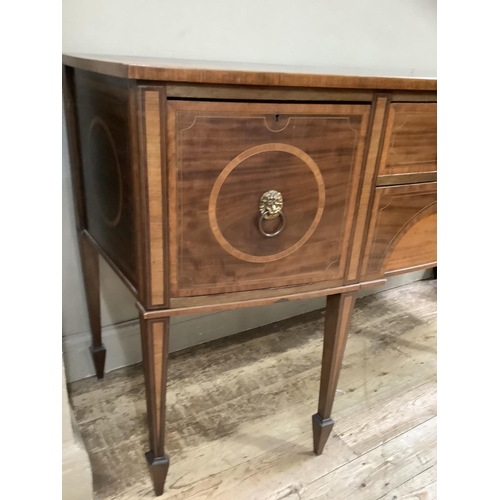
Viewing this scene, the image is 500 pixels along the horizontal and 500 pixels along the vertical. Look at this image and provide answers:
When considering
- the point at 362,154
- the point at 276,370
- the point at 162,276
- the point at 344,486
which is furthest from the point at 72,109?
the point at 344,486

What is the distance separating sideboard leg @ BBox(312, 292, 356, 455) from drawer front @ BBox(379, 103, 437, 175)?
0.27 meters

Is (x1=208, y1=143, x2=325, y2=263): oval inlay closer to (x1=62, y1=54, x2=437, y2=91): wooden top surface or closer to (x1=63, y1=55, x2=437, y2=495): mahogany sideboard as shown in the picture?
(x1=63, y1=55, x2=437, y2=495): mahogany sideboard

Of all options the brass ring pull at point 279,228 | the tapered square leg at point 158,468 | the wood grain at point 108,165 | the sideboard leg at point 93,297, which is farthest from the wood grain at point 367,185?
the sideboard leg at point 93,297

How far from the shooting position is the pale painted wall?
44.3 inches

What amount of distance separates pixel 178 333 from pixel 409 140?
35.4 inches

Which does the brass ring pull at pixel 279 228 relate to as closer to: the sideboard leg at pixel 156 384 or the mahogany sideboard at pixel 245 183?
the mahogany sideboard at pixel 245 183

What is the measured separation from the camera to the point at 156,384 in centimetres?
92

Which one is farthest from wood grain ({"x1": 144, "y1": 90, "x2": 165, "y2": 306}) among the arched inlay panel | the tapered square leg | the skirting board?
the skirting board

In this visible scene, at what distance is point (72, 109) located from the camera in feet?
3.56

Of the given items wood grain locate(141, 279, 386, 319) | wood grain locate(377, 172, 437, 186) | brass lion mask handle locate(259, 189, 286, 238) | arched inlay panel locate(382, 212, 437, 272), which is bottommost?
wood grain locate(141, 279, 386, 319)

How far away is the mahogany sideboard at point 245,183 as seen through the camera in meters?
0.73
